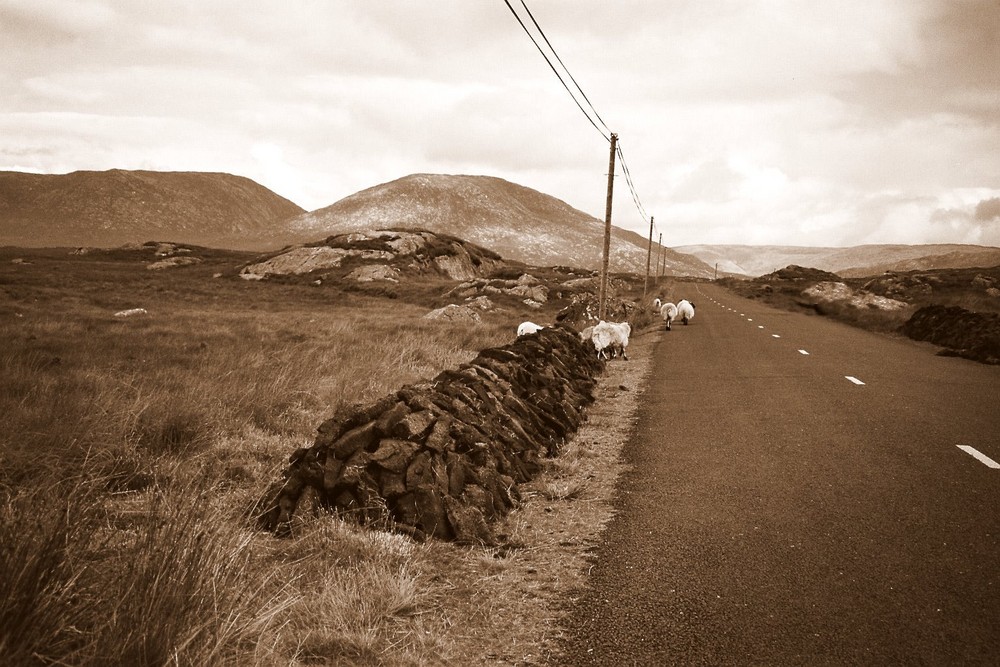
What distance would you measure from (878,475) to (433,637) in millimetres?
5280

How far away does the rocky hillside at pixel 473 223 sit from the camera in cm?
15075

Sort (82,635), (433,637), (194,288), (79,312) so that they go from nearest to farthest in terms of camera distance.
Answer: (82,635) → (433,637) → (79,312) → (194,288)

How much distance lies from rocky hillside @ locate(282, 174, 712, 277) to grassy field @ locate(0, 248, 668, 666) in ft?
427

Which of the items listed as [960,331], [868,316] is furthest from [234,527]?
[868,316]

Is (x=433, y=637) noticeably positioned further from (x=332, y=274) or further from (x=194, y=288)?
(x=332, y=274)

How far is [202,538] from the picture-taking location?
3309 millimetres

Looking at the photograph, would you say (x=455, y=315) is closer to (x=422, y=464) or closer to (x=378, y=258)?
(x=422, y=464)

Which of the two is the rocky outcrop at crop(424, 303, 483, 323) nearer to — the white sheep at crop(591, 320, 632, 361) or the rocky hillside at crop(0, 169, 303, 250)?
the white sheep at crop(591, 320, 632, 361)

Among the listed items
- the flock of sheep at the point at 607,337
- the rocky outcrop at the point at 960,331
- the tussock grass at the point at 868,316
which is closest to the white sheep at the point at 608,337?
the flock of sheep at the point at 607,337

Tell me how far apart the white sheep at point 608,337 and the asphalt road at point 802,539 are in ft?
18.5

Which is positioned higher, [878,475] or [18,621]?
[18,621]

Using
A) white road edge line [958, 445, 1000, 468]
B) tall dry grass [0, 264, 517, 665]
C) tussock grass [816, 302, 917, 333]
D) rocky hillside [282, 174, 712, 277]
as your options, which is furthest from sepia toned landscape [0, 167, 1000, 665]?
rocky hillside [282, 174, 712, 277]

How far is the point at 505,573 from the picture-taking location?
4.42 m

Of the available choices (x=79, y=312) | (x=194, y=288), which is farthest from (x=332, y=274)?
(x=79, y=312)
